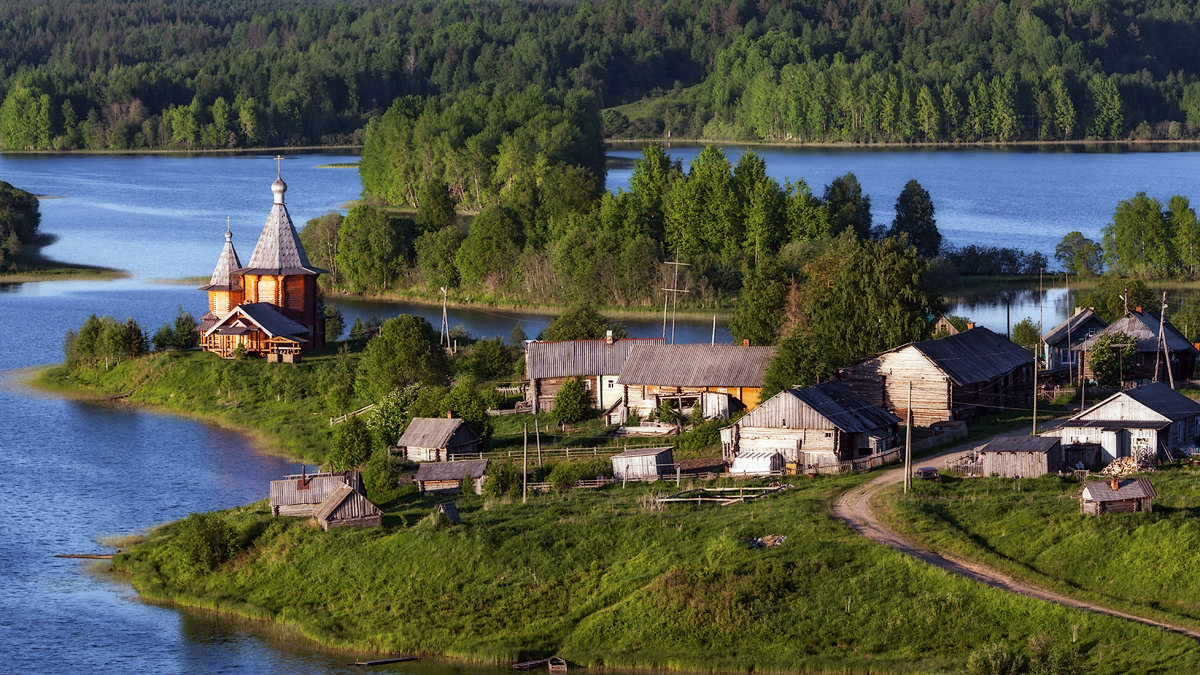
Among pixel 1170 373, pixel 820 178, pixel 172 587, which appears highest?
pixel 820 178

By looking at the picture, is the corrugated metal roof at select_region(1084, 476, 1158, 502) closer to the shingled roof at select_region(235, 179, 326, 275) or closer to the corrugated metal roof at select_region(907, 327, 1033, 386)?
the corrugated metal roof at select_region(907, 327, 1033, 386)

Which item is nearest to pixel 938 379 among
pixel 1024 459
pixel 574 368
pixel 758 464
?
pixel 1024 459

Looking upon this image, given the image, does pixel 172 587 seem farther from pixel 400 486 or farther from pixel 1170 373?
pixel 1170 373

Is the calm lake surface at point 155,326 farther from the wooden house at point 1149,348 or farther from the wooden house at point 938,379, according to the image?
the wooden house at point 938,379

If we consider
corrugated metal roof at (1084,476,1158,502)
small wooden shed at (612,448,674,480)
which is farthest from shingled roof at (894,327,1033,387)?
corrugated metal roof at (1084,476,1158,502)

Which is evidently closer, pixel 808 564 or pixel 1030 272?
pixel 808 564

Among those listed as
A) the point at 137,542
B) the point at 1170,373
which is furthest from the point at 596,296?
the point at 137,542
